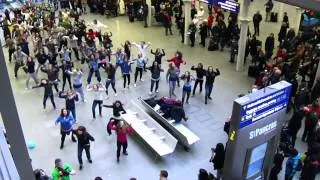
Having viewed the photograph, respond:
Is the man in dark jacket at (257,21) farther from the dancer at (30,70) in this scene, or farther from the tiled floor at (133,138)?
the dancer at (30,70)

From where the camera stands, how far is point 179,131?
10.1 metres

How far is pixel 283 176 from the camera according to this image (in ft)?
31.1

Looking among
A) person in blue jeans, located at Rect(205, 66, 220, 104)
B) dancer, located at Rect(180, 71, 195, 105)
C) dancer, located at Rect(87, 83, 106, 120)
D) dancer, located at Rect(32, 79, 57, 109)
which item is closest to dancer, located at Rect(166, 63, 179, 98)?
dancer, located at Rect(180, 71, 195, 105)

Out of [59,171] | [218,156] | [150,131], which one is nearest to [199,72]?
[150,131]

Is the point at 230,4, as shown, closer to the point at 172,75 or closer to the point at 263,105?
the point at 172,75

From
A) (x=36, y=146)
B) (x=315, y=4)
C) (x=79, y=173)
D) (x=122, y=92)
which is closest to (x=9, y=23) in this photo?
(x=122, y=92)

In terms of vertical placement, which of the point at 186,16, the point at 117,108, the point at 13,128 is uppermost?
the point at 186,16

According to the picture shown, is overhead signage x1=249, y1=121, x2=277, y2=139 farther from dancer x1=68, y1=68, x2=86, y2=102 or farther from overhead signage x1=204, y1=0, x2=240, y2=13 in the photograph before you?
overhead signage x1=204, y1=0, x2=240, y2=13

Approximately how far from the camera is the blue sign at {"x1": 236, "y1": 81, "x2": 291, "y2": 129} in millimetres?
7402

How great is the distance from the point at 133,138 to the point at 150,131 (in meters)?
0.61

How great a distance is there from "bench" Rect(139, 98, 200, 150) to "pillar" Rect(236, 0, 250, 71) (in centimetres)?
459

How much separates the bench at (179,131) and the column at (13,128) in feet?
18.9

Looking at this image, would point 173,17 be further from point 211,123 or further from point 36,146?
point 36,146

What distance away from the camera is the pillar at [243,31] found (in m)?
13.2
